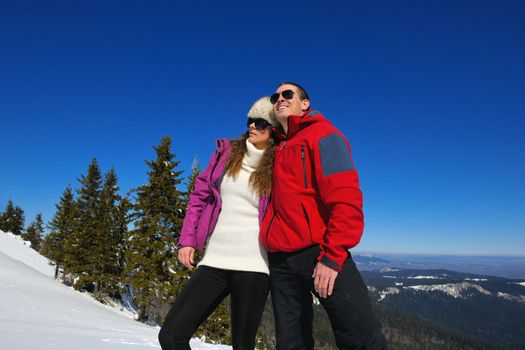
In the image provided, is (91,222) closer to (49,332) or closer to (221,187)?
(49,332)

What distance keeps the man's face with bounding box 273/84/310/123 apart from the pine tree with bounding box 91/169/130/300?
85.2ft

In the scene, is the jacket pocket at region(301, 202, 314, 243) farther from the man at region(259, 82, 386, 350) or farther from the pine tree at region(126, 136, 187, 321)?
the pine tree at region(126, 136, 187, 321)

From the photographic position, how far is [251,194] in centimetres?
312

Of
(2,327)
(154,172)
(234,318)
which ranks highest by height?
(154,172)

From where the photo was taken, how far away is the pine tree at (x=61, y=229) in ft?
102

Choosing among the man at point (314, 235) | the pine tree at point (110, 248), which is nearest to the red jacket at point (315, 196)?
the man at point (314, 235)

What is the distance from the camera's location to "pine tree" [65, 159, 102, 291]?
26953 millimetres

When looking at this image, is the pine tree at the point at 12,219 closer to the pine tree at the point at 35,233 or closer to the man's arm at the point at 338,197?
the pine tree at the point at 35,233

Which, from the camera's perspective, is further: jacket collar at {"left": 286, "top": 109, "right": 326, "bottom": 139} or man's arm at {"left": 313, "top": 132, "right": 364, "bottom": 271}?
jacket collar at {"left": 286, "top": 109, "right": 326, "bottom": 139}

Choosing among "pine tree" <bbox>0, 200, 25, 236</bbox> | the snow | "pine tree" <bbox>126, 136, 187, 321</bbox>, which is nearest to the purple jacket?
"pine tree" <bbox>126, 136, 187, 321</bbox>

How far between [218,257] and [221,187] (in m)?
0.71

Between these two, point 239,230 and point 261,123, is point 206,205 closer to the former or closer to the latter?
point 239,230

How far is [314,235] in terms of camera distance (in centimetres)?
250

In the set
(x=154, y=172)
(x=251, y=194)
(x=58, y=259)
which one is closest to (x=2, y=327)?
(x=251, y=194)
